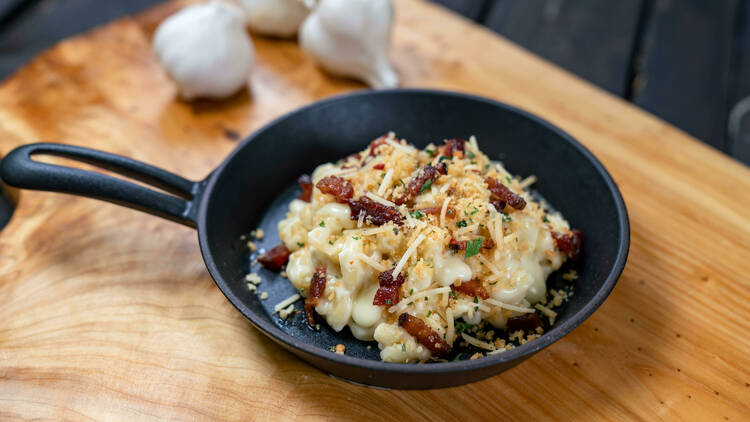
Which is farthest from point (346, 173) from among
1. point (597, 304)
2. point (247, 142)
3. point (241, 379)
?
point (597, 304)

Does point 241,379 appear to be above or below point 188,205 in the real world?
below

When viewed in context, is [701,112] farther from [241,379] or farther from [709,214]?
[241,379]

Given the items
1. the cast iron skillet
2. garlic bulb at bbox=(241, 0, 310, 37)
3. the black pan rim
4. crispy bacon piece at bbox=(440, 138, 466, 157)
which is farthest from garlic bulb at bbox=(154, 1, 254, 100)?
crispy bacon piece at bbox=(440, 138, 466, 157)

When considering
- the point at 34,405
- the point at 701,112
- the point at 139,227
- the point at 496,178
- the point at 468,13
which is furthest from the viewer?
the point at 468,13

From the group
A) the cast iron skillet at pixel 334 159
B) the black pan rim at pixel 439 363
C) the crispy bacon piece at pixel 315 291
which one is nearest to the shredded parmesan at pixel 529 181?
the cast iron skillet at pixel 334 159

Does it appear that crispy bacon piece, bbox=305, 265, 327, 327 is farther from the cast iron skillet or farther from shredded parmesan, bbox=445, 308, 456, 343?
shredded parmesan, bbox=445, 308, 456, 343

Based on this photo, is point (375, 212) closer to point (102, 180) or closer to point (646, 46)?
point (102, 180)
